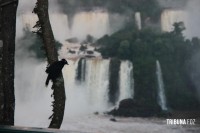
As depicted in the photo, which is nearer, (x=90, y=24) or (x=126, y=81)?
(x=126, y=81)

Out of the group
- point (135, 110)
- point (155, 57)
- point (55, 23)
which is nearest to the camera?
point (135, 110)

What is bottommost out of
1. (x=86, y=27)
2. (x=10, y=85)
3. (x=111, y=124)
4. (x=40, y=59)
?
(x=111, y=124)

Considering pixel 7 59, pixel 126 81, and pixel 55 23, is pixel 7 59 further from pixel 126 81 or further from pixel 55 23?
pixel 55 23

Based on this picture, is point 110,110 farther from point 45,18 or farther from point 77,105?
point 45,18

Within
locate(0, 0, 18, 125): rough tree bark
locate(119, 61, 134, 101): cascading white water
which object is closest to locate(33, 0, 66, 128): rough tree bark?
locate(0, 0, 18, 125): rough tree bark

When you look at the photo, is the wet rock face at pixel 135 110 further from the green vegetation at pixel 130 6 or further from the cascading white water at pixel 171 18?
the green vegetation at pixel 130 6

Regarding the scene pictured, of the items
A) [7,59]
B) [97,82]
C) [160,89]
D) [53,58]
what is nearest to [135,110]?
[160,89]

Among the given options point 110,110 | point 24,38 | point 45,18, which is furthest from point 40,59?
point 45,18
